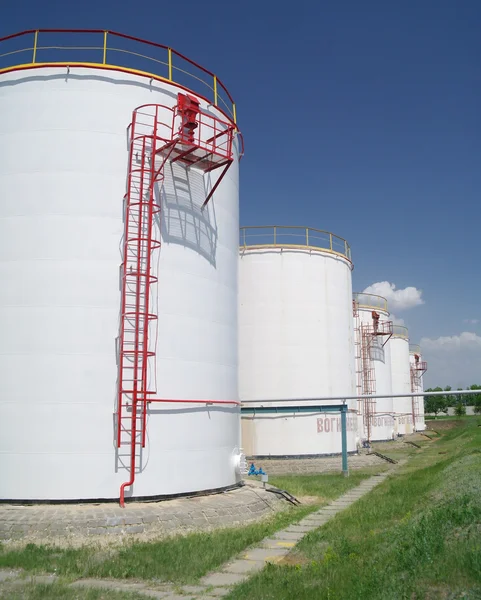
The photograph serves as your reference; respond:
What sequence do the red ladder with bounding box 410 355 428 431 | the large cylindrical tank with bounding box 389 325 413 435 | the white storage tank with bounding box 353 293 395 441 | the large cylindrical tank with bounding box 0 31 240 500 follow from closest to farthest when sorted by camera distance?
1. the large cylindrical tank with bounding box 0 31 240 500
2. the white storage tank with bounding box 353 293 395 441
3. the large cylindrical tank with bounding box 389 325 413 435
4. the red ladder with bounding box 410 355 428 431

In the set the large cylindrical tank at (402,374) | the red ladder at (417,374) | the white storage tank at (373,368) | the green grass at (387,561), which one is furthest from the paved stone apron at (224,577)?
the red ladder at (417,374)

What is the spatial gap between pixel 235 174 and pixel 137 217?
4636 millimetres

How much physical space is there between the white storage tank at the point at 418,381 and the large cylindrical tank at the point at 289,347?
3254 centimetres

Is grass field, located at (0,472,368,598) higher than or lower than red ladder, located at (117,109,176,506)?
lower

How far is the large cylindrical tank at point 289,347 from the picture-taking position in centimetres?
2739

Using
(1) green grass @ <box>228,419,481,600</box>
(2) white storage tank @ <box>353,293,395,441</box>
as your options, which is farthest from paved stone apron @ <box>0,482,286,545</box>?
(2) white storage tank @ <box>353,293,395,441</box>

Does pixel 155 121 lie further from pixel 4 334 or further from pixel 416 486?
pixel 416 486

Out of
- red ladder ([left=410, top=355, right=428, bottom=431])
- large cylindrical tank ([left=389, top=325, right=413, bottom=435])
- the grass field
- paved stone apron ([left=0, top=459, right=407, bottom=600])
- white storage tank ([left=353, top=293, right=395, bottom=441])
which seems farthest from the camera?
red ladder ([left=410, top=355, right=428, bottom=431])

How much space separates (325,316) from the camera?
1146 inches

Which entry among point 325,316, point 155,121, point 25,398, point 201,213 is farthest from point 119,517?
point 325,316

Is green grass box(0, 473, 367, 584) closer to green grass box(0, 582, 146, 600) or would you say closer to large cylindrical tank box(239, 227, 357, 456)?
green grass box(0, 582, 146, 600)

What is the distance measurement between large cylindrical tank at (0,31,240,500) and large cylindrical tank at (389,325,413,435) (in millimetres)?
38882

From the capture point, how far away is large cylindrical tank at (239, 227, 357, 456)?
89.9 feet

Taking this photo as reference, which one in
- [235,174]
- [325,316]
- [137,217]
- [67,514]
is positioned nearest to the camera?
[67,514]
